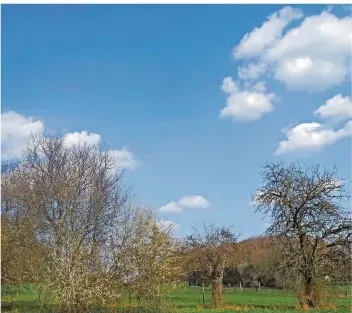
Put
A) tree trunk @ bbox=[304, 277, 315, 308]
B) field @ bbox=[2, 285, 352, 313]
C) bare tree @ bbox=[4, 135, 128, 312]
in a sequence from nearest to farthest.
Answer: bare tree @ bbox=[4, 135, 128, 312]
field @ bbox=[2, 285, 352, 313]
tree trunk @ bbox=[304, 277, 315, 308]

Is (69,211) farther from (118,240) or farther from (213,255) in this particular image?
(213,255)

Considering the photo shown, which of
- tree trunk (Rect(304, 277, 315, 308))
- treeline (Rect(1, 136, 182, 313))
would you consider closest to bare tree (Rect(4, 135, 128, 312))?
treeline (Rect(1, 136, 182, 313))

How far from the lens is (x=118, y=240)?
63.0 ft

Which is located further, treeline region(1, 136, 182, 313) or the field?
the field

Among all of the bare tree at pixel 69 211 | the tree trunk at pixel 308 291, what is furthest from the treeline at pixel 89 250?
the tree trunk at pixel 308 291

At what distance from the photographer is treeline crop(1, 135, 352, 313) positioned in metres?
17.2

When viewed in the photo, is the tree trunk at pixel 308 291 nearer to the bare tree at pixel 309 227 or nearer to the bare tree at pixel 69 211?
the bare tree at pixel 309 227

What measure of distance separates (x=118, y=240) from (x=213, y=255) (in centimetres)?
1216

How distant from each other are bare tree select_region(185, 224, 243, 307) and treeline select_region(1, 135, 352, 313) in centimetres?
6

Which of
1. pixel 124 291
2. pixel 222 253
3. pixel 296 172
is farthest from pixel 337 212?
pixel 124 291

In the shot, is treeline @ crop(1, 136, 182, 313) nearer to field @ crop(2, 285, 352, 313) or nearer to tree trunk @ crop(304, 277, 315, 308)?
field @ crop(2, 285, 352, 313)

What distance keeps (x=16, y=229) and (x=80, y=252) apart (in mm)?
7203

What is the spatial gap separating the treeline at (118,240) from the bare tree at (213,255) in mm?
62

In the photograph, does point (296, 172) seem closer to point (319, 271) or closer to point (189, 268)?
point (319, 271)
